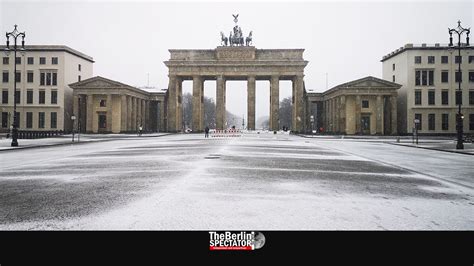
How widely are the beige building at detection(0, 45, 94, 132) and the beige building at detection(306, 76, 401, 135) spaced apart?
52.3 m

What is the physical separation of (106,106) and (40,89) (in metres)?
12.8

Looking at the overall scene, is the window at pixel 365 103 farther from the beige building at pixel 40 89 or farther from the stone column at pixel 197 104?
the beige building at pixel 40 89

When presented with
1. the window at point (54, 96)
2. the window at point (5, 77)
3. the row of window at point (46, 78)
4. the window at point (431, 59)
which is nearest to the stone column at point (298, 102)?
the window at point (431, 59)

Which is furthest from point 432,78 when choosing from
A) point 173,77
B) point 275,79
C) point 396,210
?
point 396,210

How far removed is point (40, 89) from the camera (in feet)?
256

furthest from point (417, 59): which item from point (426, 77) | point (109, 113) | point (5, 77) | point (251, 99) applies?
point (5, 77)

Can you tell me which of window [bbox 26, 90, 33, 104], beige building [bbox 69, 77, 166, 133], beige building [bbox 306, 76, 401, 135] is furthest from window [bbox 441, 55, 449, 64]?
window [bbox 26, 90, 33, 104]

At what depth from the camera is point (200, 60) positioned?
87.8 m

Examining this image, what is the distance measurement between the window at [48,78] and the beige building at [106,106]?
17.8 ft

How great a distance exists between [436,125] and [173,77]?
52.9 metres

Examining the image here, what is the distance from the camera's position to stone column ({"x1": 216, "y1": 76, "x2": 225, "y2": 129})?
88.4 meters

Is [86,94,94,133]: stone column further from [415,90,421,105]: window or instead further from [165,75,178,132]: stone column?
[415,90,421,105]: window
